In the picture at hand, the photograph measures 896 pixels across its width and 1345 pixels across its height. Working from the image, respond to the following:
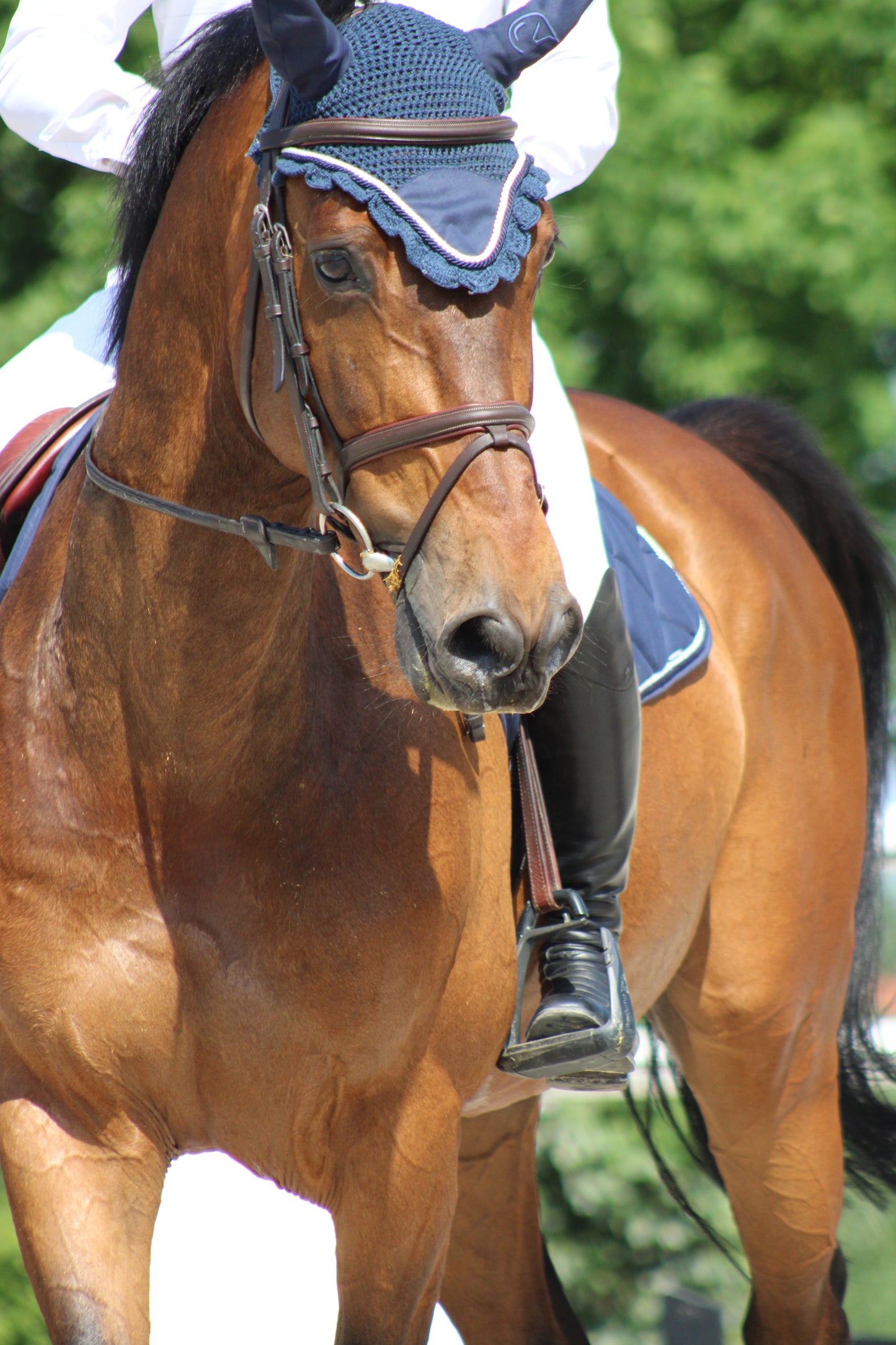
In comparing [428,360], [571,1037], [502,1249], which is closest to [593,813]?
[571,1037]

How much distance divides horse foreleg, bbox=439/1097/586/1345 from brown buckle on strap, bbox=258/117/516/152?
2835 millimetres

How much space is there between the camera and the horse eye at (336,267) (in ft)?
6.52

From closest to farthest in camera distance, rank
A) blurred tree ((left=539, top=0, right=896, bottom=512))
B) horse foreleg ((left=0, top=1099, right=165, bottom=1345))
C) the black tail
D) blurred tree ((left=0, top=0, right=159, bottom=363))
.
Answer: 1. horse foreleg ((left=0, top=1099, right=165, bottom=1345))
2. the black tail
3. blurred tree ((left=0, top=0, right=159, bottom=363))
4. blurred tree ((left=539, top=0, right=896, bottom=512))

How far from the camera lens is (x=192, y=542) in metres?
2.33

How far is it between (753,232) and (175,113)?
5324mm

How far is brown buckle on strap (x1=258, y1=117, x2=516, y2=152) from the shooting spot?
1989 millimetres

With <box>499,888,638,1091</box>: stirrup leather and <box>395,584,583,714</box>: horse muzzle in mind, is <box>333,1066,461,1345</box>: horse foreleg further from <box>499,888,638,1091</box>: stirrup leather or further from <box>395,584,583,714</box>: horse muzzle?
<box>395,584,583,714</box>: horse muzzle

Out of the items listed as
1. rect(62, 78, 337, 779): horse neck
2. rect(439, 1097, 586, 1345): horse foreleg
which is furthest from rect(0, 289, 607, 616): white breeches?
rect(439, 1097, 586, 1345): horse foreleg

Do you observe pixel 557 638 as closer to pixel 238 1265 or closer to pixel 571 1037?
pixel 571 1037

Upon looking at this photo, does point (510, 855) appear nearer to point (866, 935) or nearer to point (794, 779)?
point (794, 779)

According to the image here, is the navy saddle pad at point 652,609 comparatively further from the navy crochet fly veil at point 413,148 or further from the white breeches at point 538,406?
the navy crochet fly veil at point 413,148

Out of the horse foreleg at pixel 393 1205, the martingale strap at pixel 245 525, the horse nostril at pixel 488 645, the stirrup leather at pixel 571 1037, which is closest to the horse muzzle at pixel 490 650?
the horse nostril at pixel 488 645

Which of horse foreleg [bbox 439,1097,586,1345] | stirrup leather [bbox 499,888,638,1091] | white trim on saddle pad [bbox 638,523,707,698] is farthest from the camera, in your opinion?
horse foreleg [bbox 439,1097,586,1345]

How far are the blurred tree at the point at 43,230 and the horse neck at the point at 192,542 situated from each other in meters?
4.54
